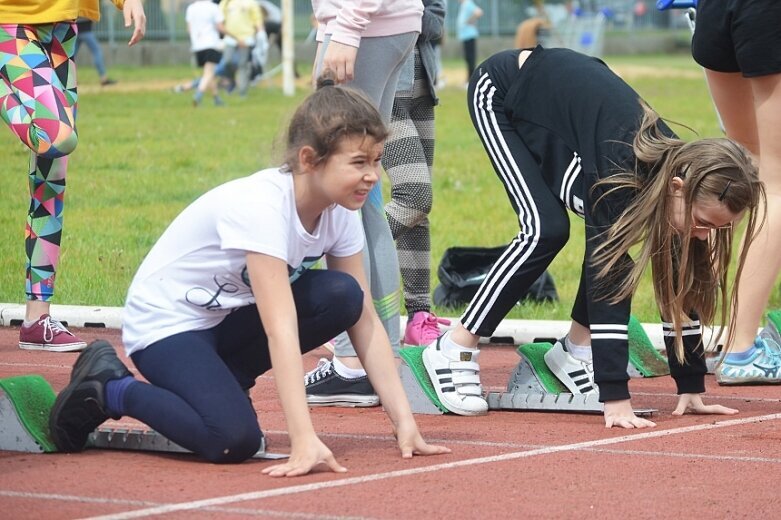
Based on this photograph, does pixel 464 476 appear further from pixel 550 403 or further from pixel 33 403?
pixel 33 403

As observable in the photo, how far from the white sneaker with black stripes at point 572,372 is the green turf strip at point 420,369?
50 centimetres

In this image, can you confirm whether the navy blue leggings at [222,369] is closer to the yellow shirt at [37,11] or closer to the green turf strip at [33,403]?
the green turf strip at [33,403]

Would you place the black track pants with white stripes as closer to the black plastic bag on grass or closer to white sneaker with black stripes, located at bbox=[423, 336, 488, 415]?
white sneaker with black stripes, located at bbox=[423, 336, 488, 415]

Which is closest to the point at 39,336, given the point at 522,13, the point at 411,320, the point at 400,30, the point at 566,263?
the point at 411,320

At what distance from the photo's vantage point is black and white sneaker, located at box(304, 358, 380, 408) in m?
5.17

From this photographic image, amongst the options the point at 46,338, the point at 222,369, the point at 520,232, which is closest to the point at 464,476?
the point at 222,369

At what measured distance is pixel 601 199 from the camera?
180 inches

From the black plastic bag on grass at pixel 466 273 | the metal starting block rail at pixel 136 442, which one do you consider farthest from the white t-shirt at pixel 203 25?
the metal starting block rail at pixel 136 442

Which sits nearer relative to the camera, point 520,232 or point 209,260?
point 209,260

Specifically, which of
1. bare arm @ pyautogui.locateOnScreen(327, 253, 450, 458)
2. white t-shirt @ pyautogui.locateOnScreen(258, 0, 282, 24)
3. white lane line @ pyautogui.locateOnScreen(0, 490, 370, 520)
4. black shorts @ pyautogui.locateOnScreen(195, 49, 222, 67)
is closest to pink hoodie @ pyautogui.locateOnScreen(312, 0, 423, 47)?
bare arm @ pyautogui.locateOnScreen(327, 253, 450, 458)

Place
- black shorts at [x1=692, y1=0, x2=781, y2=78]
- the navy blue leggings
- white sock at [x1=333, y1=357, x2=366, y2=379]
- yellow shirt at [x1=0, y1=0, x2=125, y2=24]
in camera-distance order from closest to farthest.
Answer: the navy blue leggings → white sock at [x1=333, y1=357, x2=366, y2=379] → black shorts at [x1=692, y1=0, x2=781, y2=78] → yellow shirt at [x1=0, y1=0, x2=125, y2=24]

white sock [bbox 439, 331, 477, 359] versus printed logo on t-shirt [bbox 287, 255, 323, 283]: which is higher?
printed logo on t-shirt [bbox 287, 255, 323, 283]

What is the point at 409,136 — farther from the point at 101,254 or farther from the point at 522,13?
the point at 522,13

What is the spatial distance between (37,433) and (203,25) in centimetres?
1948
